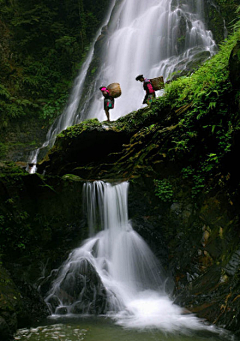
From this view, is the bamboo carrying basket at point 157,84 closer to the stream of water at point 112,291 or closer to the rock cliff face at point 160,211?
the rock cliff face at point 160,211

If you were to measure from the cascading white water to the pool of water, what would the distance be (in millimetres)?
199

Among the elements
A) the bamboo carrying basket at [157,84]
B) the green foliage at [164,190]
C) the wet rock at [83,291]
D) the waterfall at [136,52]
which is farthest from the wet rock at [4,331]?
the waterfall at [136,52]

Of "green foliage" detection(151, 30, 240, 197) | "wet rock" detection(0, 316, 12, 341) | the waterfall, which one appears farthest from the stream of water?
the waterfall

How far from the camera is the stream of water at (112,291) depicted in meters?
4.34

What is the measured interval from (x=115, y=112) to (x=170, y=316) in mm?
10166

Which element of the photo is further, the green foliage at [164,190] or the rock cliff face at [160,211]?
the green foliage at [164,190]

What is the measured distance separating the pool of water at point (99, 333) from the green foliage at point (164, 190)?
2802mm

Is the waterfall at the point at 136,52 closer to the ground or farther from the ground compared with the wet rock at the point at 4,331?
farther from the ground

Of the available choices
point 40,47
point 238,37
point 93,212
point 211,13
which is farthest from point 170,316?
point 40,47

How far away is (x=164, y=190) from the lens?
21.1ft

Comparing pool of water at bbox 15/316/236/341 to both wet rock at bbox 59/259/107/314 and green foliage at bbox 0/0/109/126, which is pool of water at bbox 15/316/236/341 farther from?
green foliage at bbox 0/0/109/126

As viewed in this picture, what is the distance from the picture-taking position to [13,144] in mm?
15539

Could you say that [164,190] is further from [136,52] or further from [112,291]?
[136,52]

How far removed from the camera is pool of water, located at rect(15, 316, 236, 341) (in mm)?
4078
